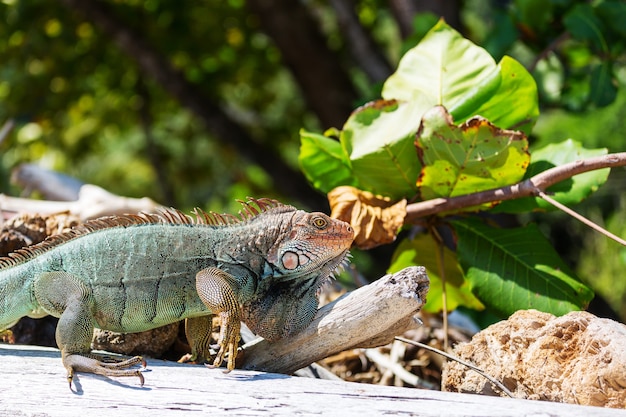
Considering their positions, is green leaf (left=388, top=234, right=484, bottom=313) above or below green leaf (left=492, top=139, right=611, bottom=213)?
below

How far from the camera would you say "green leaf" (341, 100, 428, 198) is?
2.27m

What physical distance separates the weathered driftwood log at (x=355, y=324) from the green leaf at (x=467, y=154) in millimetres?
507

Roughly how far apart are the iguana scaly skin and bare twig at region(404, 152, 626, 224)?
51 cm

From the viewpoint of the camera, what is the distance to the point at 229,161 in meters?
7.53

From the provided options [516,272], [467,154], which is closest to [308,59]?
[467,154]

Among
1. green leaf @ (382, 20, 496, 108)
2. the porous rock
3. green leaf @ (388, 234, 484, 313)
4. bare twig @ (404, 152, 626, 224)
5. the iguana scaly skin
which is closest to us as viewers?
the porous rock

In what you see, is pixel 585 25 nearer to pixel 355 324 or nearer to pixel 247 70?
pixel 355 324

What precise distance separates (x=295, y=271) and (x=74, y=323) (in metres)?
0.57

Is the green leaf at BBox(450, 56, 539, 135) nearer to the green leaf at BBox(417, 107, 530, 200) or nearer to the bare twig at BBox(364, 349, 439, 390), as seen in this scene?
the green leaf at BBox(417, 107, 530, 200)

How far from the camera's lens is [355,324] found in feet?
6.05

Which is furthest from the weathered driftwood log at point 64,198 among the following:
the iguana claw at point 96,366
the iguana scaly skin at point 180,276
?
the iguana claw at point 96,366

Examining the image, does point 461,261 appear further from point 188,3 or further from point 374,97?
point 188,3

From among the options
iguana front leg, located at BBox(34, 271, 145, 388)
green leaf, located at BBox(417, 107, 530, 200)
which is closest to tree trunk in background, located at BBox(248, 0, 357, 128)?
green leaf, located at BBox(417, 107, 530, 200)

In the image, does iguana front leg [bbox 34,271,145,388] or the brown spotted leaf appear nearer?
iguana front leg [bbox 34,271,145,388]
